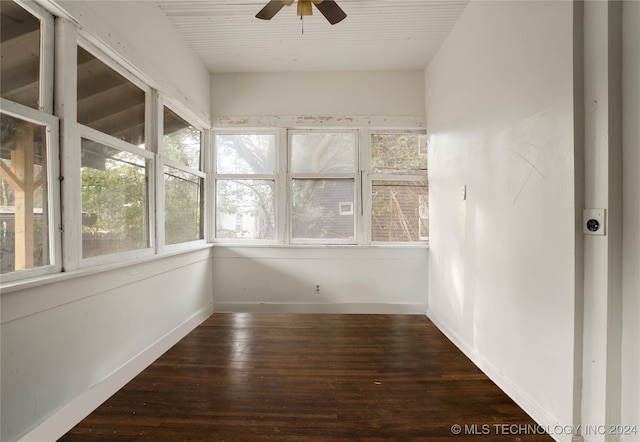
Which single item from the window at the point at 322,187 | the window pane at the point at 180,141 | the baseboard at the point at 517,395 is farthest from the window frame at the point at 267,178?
the baseboard at the point at 517,395

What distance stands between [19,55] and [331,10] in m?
1.80

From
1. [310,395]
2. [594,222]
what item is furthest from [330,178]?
[594,222]

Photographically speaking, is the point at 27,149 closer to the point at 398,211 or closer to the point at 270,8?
the point at 270,8

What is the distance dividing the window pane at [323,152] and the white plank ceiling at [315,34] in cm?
78

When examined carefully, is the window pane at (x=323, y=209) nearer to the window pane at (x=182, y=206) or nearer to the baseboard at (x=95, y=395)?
the window pane at (x=182, y=206)

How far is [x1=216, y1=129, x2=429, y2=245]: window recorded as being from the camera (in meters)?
3.34

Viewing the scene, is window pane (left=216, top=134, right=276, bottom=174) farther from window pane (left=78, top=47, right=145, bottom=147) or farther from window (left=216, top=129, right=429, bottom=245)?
window pane (left=78, top=47, right=145, bottom=147)

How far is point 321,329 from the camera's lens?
2.79 m

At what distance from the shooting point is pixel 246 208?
3.41 m

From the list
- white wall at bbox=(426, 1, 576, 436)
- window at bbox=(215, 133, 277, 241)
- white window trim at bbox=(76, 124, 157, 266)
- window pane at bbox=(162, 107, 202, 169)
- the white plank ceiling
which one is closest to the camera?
white wall at bbox=(426, 1, 576, 436)

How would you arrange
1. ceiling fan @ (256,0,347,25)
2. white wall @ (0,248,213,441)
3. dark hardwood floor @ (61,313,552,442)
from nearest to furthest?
white wall @ (0,248,213,441) < dark hardwood floor @ (61,313,552,442) < ceiling fan @ (256,0,347,25)

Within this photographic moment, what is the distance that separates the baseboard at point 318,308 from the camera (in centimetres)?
328

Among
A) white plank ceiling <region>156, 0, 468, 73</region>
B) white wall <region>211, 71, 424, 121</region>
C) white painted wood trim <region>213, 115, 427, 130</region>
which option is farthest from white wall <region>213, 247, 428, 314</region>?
white plank ceiling <region>156, 0, 468, 73</region>

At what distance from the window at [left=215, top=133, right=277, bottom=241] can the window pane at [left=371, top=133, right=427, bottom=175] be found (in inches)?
48.7
